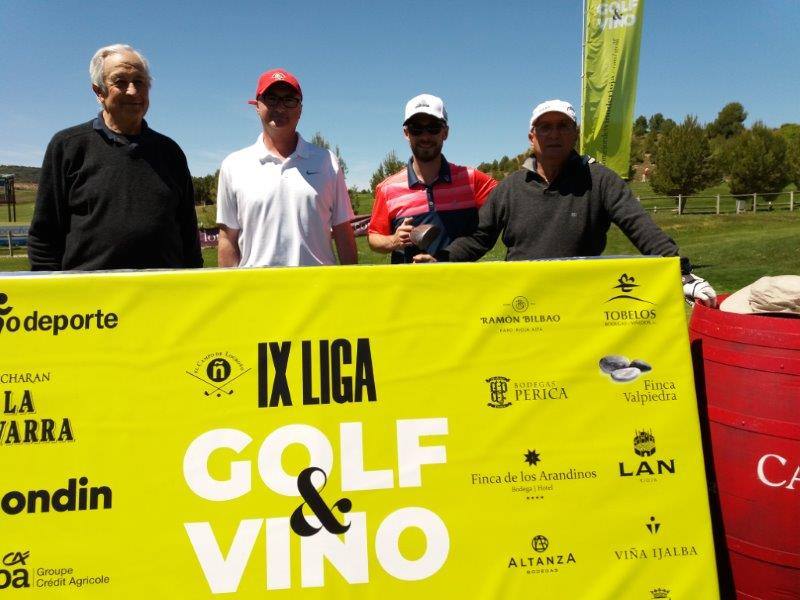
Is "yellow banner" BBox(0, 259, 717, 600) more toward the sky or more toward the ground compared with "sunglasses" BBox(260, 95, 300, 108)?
more toward the ground

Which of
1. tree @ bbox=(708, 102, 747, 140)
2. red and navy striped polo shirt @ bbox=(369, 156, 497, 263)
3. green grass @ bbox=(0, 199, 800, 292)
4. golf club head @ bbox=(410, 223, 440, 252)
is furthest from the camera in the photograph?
tree @ bbox=(708, 102, 747, 140)

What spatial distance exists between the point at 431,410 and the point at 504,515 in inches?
18.6

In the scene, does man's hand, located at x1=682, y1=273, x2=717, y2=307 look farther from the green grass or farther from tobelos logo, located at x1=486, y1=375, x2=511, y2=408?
the green grass

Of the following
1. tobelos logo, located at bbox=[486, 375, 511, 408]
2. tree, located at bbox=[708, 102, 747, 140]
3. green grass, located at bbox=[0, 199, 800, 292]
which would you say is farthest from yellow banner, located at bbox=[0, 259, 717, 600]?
tree, located at bbox=[708, 102, 747, 140]

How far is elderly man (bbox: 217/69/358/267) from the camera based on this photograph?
315cm

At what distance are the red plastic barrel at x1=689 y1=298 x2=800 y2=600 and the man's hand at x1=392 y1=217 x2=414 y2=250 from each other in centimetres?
153

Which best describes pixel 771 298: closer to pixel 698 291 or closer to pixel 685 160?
pixel 698 291

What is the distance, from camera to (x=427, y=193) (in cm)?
353

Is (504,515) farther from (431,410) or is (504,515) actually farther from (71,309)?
(71,309)

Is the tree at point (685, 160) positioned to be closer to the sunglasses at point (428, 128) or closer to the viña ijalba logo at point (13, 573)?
the sunglasses at point (428, 128)

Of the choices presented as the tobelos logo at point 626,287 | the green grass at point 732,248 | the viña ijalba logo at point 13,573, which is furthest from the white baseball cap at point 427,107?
the green grass at point 732,248

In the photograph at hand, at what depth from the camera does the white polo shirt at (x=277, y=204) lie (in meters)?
3.15

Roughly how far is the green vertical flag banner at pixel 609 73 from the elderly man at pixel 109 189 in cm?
1136

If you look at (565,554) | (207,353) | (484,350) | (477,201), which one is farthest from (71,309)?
(477,201)
